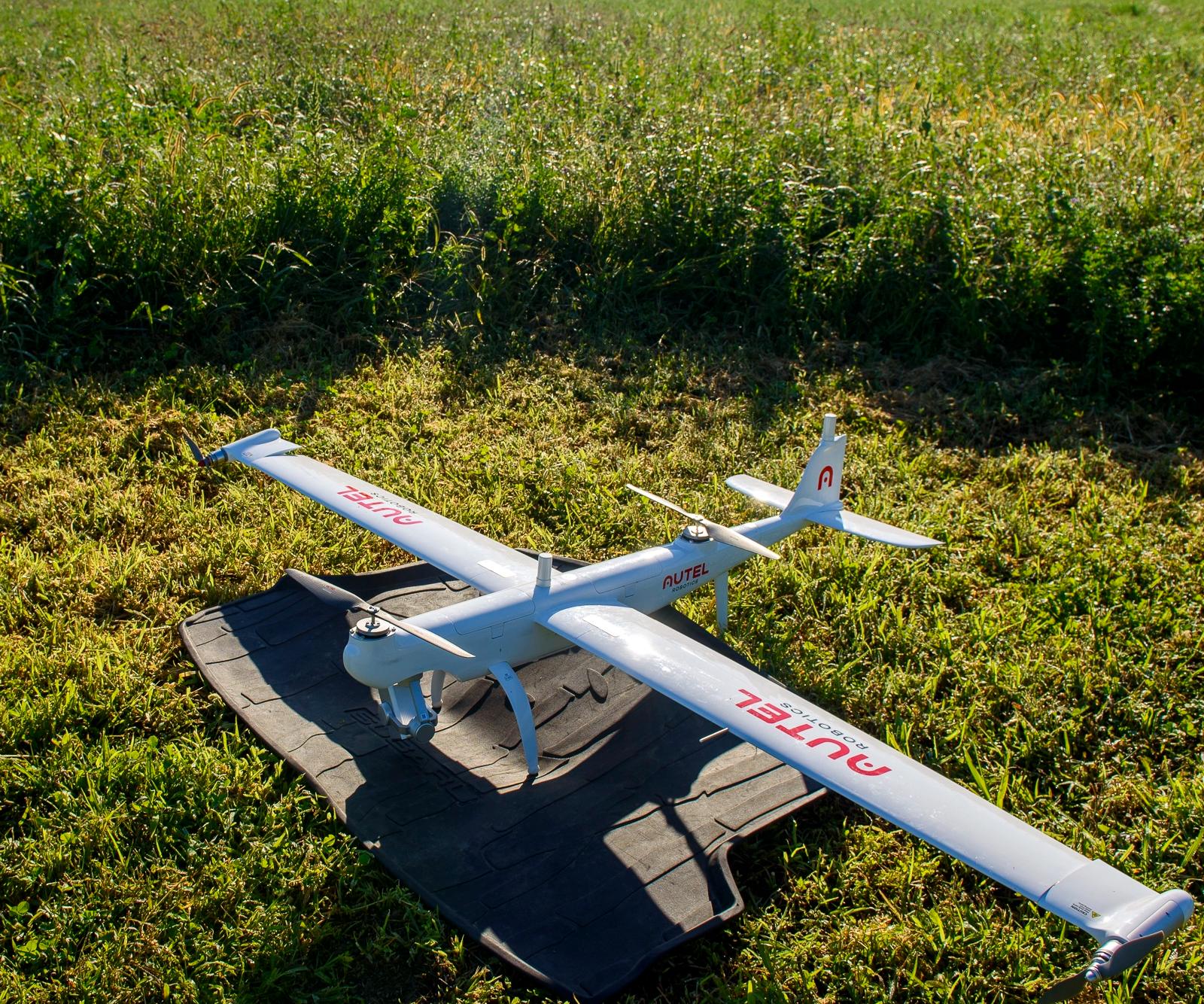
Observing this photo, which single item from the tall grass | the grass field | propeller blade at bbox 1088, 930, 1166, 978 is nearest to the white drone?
propeller blade at bbox 1088, 930, 1166, 978

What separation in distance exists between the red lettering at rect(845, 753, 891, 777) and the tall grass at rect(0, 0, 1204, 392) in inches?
261

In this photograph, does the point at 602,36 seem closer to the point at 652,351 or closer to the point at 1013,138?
the point at 1013,138

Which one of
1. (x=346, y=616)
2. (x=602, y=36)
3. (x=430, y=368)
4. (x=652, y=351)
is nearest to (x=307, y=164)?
(x=430, y=368)

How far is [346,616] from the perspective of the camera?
671cm

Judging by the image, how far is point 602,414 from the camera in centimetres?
947

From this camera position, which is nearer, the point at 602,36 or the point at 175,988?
the point at 175,988

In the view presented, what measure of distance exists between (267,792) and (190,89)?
9646mm

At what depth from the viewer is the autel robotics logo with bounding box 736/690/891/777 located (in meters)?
4.35

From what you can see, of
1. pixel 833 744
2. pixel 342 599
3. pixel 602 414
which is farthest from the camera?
pixel 602 414

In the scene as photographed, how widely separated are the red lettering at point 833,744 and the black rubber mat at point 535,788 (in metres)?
1.00

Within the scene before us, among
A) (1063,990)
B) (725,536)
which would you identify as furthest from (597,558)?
(1063,990)

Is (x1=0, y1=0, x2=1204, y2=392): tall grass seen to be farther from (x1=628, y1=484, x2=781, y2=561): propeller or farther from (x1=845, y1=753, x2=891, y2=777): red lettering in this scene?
(x1=845, y1=753, x2=891, y2=777): red lettering

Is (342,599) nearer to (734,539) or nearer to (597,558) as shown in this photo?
(597,558)

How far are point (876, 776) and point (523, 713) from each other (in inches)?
74.6
